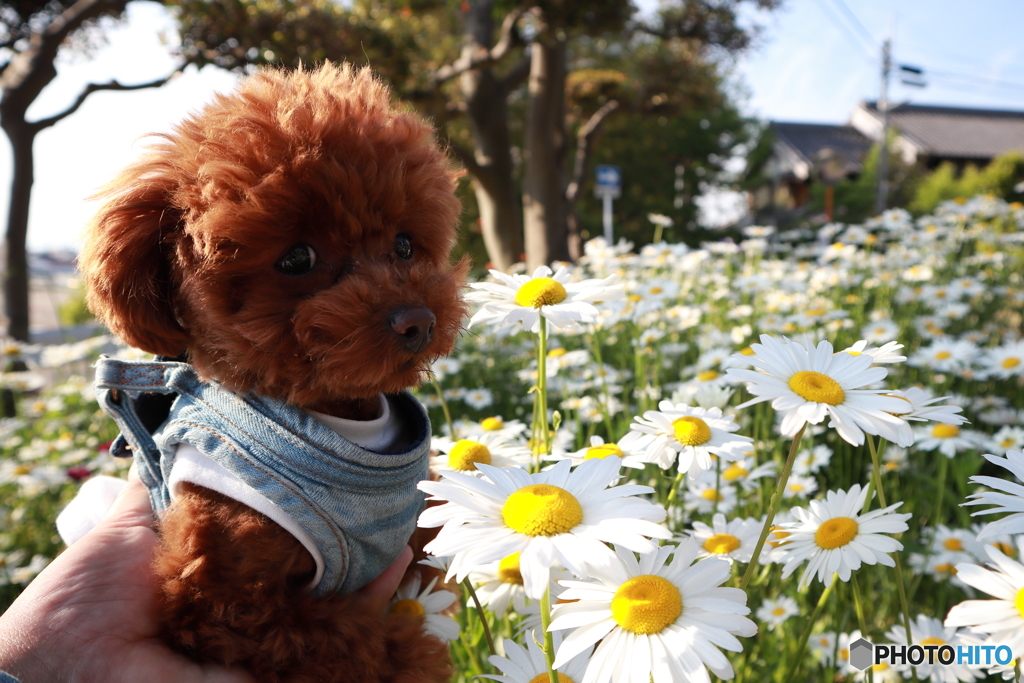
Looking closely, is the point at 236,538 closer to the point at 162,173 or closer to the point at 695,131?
the point at 162,173

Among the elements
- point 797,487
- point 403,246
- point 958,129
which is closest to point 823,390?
point 403,246

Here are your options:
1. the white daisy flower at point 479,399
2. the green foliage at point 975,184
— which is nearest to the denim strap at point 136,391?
the white daisy flower at point 479,399

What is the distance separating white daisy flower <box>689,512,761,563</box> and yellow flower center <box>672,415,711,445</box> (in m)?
0.26

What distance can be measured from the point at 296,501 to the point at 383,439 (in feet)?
0.74

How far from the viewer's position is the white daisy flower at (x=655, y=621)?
0.65m

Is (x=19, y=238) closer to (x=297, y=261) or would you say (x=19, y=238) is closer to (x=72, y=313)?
(x=297, y=261)

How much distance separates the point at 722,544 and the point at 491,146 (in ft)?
30.5

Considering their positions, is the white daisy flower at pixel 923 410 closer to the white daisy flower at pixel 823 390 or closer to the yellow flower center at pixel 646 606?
the white daisy flower at pixel 823 390

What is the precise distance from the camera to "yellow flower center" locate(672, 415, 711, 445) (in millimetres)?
1037

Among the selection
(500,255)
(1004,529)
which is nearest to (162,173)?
(1004,529)

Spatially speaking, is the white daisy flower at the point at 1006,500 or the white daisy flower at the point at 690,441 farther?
the white daisy flower at the point at 690,441

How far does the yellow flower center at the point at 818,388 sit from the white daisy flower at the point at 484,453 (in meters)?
0.52

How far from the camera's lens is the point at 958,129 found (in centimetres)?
3481

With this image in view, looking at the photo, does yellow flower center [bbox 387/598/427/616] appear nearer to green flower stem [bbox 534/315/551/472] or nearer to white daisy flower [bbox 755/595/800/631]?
green flower stem [bbox 534/315/551/472]
